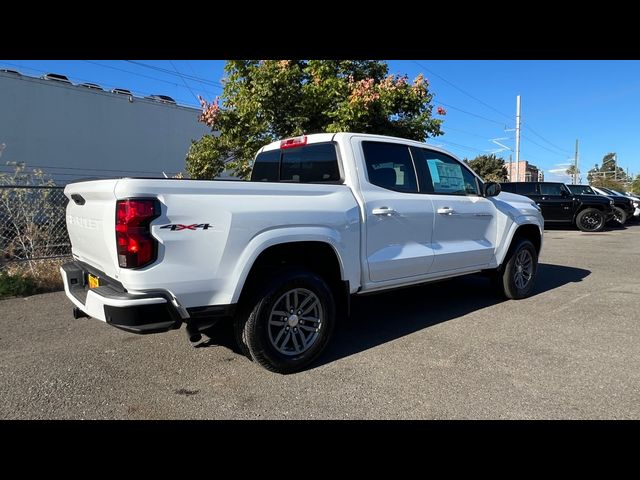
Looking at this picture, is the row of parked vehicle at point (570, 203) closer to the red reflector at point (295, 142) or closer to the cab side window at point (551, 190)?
the cab side window at point (551, 190)

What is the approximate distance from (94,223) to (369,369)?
234cm

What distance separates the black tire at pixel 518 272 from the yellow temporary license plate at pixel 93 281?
459 centimetres

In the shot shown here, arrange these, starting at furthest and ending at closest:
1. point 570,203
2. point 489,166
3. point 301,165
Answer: point 489,166 → point 570,203 → point 301,165

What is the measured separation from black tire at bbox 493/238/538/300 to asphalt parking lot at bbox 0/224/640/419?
24 cm

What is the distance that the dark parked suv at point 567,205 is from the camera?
16.2 meters

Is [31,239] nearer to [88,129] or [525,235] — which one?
[88,129]

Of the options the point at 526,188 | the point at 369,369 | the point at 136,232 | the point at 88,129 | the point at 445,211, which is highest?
the point at 88,129

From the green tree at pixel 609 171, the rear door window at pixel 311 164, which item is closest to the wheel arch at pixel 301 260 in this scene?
the rear door window at pixel 311 164

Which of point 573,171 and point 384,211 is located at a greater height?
point 573,171

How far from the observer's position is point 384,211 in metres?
3.94

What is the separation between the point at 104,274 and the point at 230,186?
111cm

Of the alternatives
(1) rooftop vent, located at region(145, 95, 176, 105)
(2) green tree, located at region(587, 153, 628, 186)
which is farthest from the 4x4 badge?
(2) green tree, located at region(587, 153, 628, 186)

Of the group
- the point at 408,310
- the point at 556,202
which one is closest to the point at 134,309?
the point at 408,310
